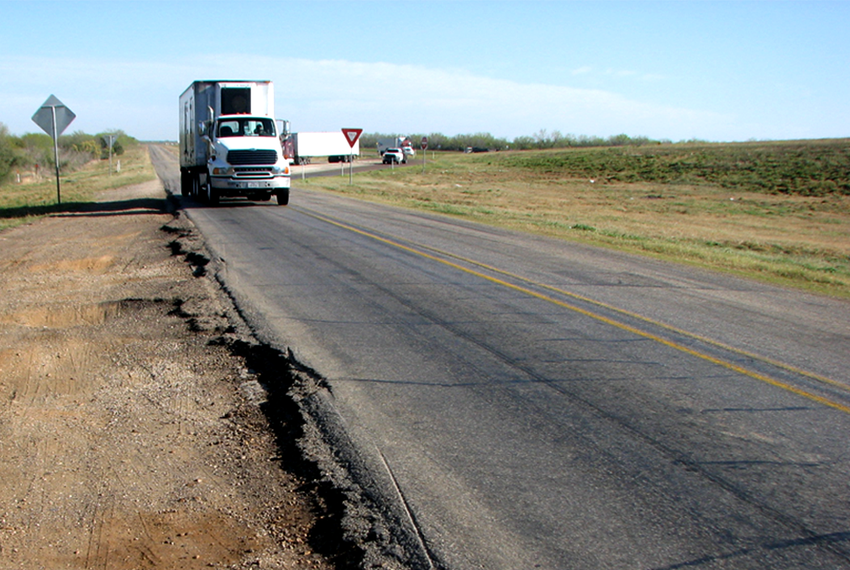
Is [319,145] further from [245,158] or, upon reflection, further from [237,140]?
[245,158]

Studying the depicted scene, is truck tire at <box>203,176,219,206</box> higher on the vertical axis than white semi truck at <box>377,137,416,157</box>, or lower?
lower

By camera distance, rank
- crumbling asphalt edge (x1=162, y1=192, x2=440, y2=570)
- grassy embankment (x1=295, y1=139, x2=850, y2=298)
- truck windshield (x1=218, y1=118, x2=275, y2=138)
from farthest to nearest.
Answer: truck windshield (x1=218, y1=118, x2=275, y2=138)
grassy embankment (x1=295, y1=139, x2=850, y2=298)
crumbling asphalt edge (x1=162, y1=192, x2=440, y2=570)

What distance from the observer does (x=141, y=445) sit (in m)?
5.23

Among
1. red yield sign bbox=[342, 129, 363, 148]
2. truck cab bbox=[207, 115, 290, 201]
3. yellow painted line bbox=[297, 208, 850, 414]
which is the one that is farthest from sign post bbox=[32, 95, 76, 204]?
red yield sign bbox=[342, 129, 363, 148]

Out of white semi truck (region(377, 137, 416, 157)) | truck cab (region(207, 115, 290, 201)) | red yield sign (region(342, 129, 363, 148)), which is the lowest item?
truck cab (region(207, 115, 290, 201))

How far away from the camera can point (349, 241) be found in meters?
16.2

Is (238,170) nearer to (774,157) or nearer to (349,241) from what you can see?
(349,241)

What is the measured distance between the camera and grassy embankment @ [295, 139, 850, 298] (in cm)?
1862

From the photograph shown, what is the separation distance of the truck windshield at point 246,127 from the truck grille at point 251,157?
0.80m

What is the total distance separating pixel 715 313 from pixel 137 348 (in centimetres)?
694

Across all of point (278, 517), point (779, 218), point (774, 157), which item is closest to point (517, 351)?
point (278, 517)

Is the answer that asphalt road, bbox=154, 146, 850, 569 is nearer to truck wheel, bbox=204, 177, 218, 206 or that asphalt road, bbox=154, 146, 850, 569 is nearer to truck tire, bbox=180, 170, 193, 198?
truck wheel, bbox=204, 177, 218, 206

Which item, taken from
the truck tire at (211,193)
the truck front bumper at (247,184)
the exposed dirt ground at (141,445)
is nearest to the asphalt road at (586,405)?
the exposed dirt ground at (141,445)

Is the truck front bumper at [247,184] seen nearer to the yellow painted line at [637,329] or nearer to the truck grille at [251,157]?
the truck grille at [251,157]
